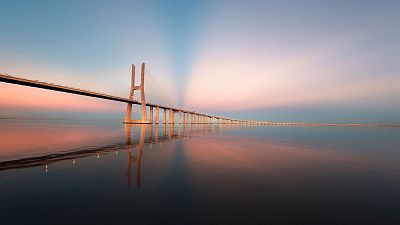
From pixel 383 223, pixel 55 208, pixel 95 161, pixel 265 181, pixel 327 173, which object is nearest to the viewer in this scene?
pixel 383 223

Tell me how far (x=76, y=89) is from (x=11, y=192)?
64.2m

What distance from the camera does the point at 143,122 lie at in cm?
9031

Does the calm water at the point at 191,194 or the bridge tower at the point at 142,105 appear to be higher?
the bridge tower at the point at 142,105

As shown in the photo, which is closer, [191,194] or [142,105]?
[191,194]

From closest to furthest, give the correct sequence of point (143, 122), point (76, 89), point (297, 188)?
point (297, 188) → point (76, 89) → point (143, 122)

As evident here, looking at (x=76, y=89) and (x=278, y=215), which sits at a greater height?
(x=76, y=89)

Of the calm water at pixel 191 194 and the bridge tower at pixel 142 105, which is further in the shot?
the bridge tower at pixel 142 105

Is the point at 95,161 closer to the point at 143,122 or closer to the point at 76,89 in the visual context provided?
the point at 76,89

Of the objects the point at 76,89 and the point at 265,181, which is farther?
the point at 76,89

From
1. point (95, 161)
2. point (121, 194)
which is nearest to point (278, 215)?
point (121, 194)

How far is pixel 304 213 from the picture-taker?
5242 millimetres

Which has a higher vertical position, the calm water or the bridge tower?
the bridge tower

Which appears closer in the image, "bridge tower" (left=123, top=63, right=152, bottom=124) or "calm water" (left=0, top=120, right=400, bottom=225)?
"calm water" (left=0, top=120, right=400, bottom=225)

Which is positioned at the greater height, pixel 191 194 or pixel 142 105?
pixel 142 105
